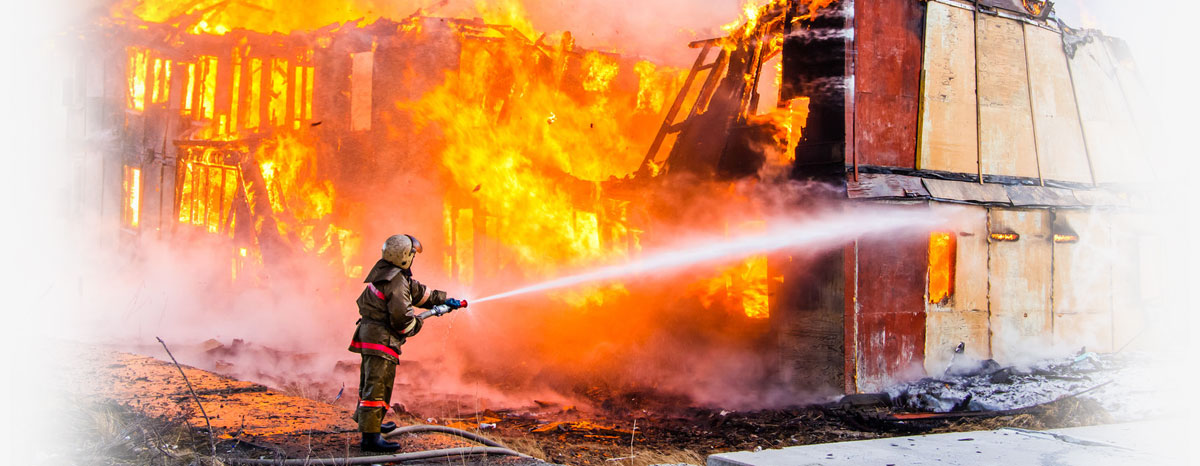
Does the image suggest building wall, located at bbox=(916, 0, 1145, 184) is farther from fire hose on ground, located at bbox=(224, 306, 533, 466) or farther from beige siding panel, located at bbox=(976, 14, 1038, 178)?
fire hose on ground, located at bbox=(224, 306, 533, 466)

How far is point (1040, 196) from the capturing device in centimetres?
1038

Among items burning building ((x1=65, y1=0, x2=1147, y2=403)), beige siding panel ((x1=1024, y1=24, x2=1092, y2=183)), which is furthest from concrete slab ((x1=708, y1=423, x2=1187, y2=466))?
beige siding panel ((x1=1024, y1=24, x2=1092, y2=183))

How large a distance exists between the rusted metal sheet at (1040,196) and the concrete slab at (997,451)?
5.77 meters

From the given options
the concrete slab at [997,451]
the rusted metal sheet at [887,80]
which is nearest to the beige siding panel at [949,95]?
the rusted metal sheet at [887,80]

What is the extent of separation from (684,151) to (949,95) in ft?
13.3

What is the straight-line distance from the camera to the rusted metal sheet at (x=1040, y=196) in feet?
33.4

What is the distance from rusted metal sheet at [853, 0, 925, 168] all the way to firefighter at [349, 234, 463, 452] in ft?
19.9

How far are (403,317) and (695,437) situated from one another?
4.25 metres

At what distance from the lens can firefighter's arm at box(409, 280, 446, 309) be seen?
5.78 meters

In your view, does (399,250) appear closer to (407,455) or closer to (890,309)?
(407,455)

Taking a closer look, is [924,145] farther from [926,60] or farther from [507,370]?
[507,370]

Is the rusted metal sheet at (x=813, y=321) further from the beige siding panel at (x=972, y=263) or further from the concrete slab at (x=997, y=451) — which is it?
the concrete slab at (x=997, y=451)

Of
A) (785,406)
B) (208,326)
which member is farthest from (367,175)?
(785,406)

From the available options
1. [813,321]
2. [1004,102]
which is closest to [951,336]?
[813,321]
